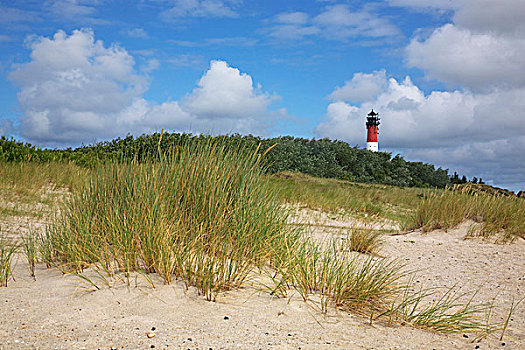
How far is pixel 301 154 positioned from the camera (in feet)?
91.8

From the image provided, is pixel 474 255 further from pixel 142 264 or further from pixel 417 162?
pixel 417 162

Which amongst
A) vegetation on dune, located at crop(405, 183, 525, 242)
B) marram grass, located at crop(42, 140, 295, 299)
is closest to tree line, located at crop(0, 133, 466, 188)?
vegetation on dune, located at crop(405, 183, 525, 242)

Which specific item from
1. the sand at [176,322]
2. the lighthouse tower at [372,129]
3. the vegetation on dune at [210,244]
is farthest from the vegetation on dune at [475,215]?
the lighthouse tower at [372,129]

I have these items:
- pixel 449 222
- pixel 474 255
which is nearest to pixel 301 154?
pixel 449 222

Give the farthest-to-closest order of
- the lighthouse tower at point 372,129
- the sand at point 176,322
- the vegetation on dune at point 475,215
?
the lighthouse tower at point 372,129, the vegetation on dune at point 475,215, the sand at point 176,322

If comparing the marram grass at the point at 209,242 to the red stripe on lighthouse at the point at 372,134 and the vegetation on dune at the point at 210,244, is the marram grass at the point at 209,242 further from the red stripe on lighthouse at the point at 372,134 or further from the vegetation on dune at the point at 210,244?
the red stripe on lighthouse at the point at 372,134

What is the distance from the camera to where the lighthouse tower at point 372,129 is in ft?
145

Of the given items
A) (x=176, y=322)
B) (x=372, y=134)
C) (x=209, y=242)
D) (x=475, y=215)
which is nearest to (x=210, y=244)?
(x=209, y=242)

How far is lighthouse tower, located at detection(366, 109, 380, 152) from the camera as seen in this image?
4406 cm

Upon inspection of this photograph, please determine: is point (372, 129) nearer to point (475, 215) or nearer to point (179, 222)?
point (475, 215)

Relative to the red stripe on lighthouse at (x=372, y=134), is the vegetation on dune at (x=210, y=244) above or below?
below

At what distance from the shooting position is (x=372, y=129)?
44.9 m

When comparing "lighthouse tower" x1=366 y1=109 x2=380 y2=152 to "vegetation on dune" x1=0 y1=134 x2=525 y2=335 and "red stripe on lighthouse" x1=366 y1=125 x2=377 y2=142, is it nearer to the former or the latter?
"red stripe on lighthouse" x1=366 y1=125 x2=377 y2=142

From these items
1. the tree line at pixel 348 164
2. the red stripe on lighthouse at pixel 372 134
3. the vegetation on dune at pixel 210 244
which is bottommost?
the vegetation on dune at pixel 210 244
